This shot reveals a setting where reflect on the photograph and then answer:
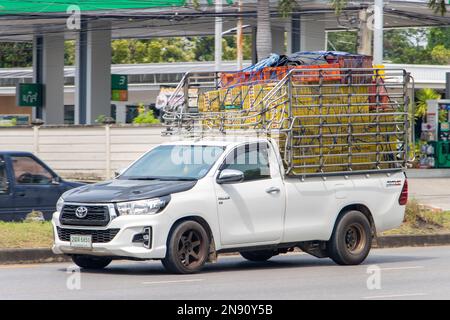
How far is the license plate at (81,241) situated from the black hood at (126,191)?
1.51 feet

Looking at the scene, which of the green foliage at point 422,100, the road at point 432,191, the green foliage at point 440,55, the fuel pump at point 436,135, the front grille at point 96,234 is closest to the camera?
the front grille at point 96,234

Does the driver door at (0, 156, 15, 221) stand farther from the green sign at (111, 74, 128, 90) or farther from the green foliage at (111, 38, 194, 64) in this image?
the green foliage at (111, 38, 194, 64)

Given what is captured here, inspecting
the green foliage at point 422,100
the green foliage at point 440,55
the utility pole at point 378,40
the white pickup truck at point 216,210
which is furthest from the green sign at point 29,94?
the green foliage at point 440,55

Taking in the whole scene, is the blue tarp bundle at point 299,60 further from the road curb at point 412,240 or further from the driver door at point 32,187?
the driver door at point 32,187

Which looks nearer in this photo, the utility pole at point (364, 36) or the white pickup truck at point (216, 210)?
the white pickup truck at point (216, 210)

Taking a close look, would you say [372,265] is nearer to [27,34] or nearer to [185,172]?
[185,172]

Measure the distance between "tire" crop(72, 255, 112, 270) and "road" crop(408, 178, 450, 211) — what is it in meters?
13.9

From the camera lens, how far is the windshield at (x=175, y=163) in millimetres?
14195

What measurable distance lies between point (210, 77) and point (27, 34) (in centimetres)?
2942

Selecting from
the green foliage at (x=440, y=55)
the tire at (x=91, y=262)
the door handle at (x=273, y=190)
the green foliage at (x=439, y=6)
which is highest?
the green foliage at (x=440, y=55)

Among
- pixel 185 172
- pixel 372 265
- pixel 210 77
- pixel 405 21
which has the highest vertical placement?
pixel 405 21

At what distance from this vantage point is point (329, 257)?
15586mm

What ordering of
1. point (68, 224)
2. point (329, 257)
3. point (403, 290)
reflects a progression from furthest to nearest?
1. point (329, 257)
2. point (68, 224)
3. point (403, 290)

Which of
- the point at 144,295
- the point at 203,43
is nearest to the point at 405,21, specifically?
the point at 144,295
